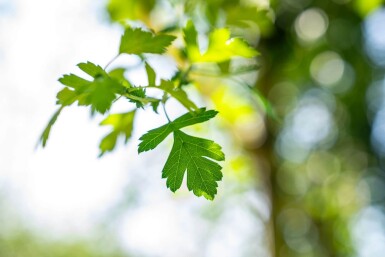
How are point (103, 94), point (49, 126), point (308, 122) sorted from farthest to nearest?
point (308, 122) < point (49, 126) < point (103, 94)

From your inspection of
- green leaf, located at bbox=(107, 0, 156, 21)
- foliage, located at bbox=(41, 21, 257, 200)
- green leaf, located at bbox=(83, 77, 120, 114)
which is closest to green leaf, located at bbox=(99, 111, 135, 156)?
foliage, located at bbox=(41, 21, 257, 200)

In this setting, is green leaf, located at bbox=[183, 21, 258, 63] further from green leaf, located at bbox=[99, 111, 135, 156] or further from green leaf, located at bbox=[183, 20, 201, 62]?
green leaf, located at bbox=[99, 111, 135, 156]

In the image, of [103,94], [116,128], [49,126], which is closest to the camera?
[103,94]

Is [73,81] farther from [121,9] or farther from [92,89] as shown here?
[121,9]

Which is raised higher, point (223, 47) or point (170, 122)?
point (223, 47)

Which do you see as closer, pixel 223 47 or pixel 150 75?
pixel 150 75

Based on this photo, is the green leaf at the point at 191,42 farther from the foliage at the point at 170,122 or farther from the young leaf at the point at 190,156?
the young leaf at the point at 190,156

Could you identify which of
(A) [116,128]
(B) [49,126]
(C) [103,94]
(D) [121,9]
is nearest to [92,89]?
(C) [103,94]
